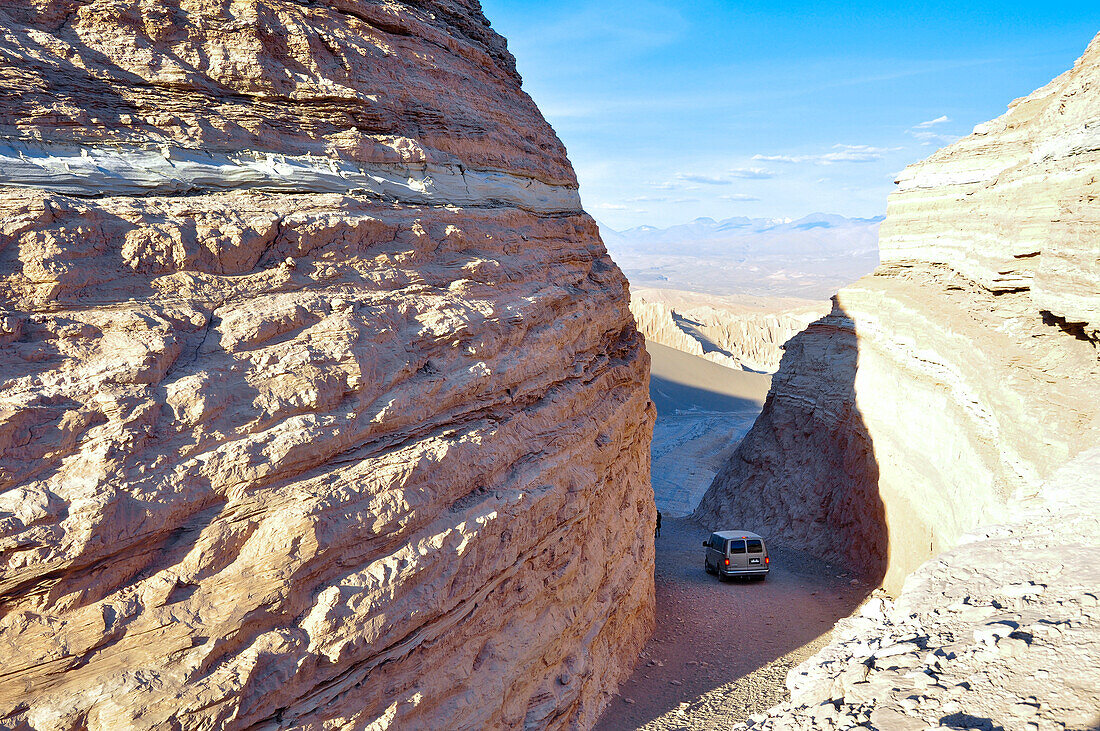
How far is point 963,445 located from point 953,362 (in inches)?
60.2

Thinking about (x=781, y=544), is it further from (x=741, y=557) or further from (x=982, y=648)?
(x=982, y=648)

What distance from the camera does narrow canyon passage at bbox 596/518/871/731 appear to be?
789 cm

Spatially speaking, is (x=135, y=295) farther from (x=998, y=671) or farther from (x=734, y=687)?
(x=734, y=687)

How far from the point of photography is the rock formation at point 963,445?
399cm

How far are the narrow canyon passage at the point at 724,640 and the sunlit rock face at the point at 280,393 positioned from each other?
1.94ft

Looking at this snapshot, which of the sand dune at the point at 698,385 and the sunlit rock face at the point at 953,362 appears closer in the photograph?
the sunlit rock face at the point at 953,362

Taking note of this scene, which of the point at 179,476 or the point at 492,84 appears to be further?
the point at 492,84

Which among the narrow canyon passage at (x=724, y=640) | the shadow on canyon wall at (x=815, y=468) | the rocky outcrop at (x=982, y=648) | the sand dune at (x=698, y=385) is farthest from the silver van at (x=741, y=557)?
the sand dune at (x=698, y=385)

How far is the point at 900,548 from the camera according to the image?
38.1ft

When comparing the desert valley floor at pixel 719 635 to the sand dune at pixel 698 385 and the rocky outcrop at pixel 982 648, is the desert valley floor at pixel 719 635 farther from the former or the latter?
Result: the sand dune at pixel 698 385

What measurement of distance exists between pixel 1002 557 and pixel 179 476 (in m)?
6.28

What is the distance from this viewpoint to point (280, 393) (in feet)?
Answer: 17.2

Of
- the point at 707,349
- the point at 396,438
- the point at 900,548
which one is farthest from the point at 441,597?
the point at 707,349

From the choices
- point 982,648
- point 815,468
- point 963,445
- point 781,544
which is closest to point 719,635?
point 963,445
